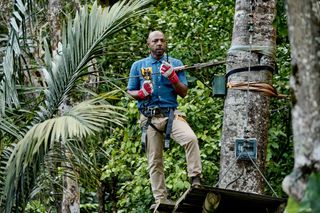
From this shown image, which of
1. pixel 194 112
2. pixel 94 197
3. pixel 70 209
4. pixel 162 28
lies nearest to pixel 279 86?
pixel 194 112

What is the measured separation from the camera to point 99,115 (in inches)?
239

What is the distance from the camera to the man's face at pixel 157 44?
6.69 metres

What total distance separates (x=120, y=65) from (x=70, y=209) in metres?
2.66

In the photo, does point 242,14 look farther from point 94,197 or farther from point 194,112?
point 94,197

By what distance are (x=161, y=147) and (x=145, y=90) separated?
0.55m

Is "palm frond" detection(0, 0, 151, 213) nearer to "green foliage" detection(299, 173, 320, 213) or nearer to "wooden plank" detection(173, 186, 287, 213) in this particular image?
"wooden plank" detection(173, 186, 287, 213)

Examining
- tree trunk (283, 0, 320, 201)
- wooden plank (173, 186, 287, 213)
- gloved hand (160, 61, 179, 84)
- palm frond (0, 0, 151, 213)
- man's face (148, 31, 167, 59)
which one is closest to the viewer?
tree trunk (283, 0, 320, 201)

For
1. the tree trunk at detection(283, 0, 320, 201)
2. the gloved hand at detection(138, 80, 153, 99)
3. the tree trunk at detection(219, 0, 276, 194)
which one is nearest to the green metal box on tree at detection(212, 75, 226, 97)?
the tree trunk at detection(219, 0, 276, 194)

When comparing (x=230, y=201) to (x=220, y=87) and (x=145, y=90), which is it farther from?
(x=145, y=90)

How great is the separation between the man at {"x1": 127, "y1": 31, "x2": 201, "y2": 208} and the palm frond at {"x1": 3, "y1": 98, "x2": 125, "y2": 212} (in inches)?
15.0

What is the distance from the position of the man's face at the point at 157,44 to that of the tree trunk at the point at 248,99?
65 centimetres

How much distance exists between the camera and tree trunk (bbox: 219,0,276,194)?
6217mm

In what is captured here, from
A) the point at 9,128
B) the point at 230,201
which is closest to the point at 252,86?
the point at 230,201

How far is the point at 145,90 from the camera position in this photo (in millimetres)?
6492
